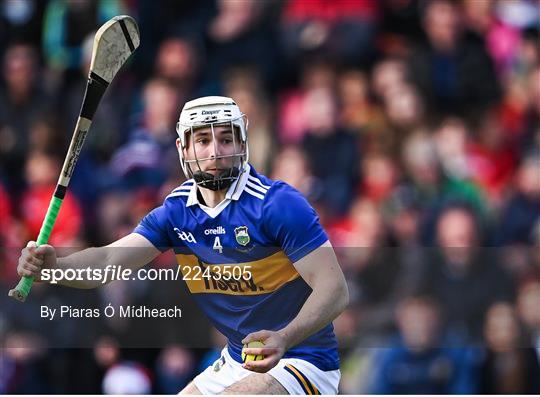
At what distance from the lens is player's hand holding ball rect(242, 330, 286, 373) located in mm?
4574

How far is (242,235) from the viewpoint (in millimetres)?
5117

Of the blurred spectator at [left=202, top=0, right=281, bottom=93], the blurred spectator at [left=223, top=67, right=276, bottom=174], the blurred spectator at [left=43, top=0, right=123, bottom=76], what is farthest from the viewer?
the blurred spectator at [left=43, top=0, right=123, bottom=76]

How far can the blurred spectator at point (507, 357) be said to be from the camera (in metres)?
7.55

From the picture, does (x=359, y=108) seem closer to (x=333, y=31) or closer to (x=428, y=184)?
(x=333, y=31)

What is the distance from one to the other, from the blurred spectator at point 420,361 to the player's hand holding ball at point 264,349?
2943mm

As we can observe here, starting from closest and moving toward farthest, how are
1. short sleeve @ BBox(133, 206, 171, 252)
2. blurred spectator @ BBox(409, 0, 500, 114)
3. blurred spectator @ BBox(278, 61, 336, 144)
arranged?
short sleeve @ BBox(133, 206, 171, 252) → blurred spectator @ BBox(278, 61, 336, 144) → blurred spectator @ BBox(409, 0, 500, 114)

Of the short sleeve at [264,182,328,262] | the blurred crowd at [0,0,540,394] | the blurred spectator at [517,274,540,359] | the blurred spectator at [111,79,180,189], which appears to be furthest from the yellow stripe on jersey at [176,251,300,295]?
the blurred spectator at [111,79,180,189]

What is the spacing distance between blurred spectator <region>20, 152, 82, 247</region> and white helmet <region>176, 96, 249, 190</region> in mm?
3283

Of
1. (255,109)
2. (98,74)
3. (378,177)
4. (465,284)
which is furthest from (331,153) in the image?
(98,74)

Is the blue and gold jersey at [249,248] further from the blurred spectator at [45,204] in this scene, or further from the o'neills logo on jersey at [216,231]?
the blurred spectator at [45,204]

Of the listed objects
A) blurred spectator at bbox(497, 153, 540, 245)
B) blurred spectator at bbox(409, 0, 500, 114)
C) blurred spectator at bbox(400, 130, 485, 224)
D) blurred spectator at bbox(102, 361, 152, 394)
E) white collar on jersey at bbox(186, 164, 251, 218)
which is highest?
blurred spectator at bbox(409, 0, 500, 114)

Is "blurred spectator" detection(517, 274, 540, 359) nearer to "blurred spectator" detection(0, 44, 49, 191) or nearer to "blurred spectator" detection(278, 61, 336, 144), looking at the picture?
"blurred spectator" detection(278, 61, 336, 144)

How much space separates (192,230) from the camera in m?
5.24

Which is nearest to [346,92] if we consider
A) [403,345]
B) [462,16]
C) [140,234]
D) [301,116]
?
[301,116]
